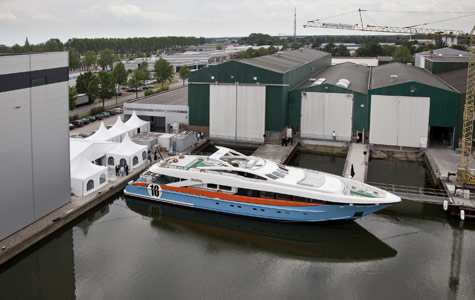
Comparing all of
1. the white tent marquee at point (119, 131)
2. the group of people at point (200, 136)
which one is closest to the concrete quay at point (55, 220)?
the white tent marquee at point (119, 131)

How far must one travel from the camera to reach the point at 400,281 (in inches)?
545

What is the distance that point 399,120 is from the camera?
27531 mm

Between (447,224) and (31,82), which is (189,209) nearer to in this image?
(31,82)

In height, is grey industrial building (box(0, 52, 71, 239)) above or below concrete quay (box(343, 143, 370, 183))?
above

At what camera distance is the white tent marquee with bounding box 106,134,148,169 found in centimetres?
2298

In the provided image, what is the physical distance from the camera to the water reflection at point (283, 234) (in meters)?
16.0

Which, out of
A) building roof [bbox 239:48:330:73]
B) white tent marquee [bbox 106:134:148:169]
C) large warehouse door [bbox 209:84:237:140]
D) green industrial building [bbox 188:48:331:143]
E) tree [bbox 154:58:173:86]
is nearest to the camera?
white tent marquee [bbox 106:134:148:169]

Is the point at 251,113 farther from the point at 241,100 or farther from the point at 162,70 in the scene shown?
the point at 162,70

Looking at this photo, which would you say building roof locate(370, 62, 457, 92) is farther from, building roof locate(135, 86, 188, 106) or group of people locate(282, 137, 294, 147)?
building roof locate(135, 86, 188, 106)

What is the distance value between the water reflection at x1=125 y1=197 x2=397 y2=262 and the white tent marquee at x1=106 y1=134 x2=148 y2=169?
4.25 m

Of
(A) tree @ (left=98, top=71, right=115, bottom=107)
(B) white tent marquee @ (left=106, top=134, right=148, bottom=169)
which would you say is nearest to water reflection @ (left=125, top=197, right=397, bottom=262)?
(B) white tent marquee @ (left=106, top=134, right=148, bottom=169)

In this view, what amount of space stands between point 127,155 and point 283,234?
9.94 m

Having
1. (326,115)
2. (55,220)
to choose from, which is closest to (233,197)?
(55,220)

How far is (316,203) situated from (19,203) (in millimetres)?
10929
